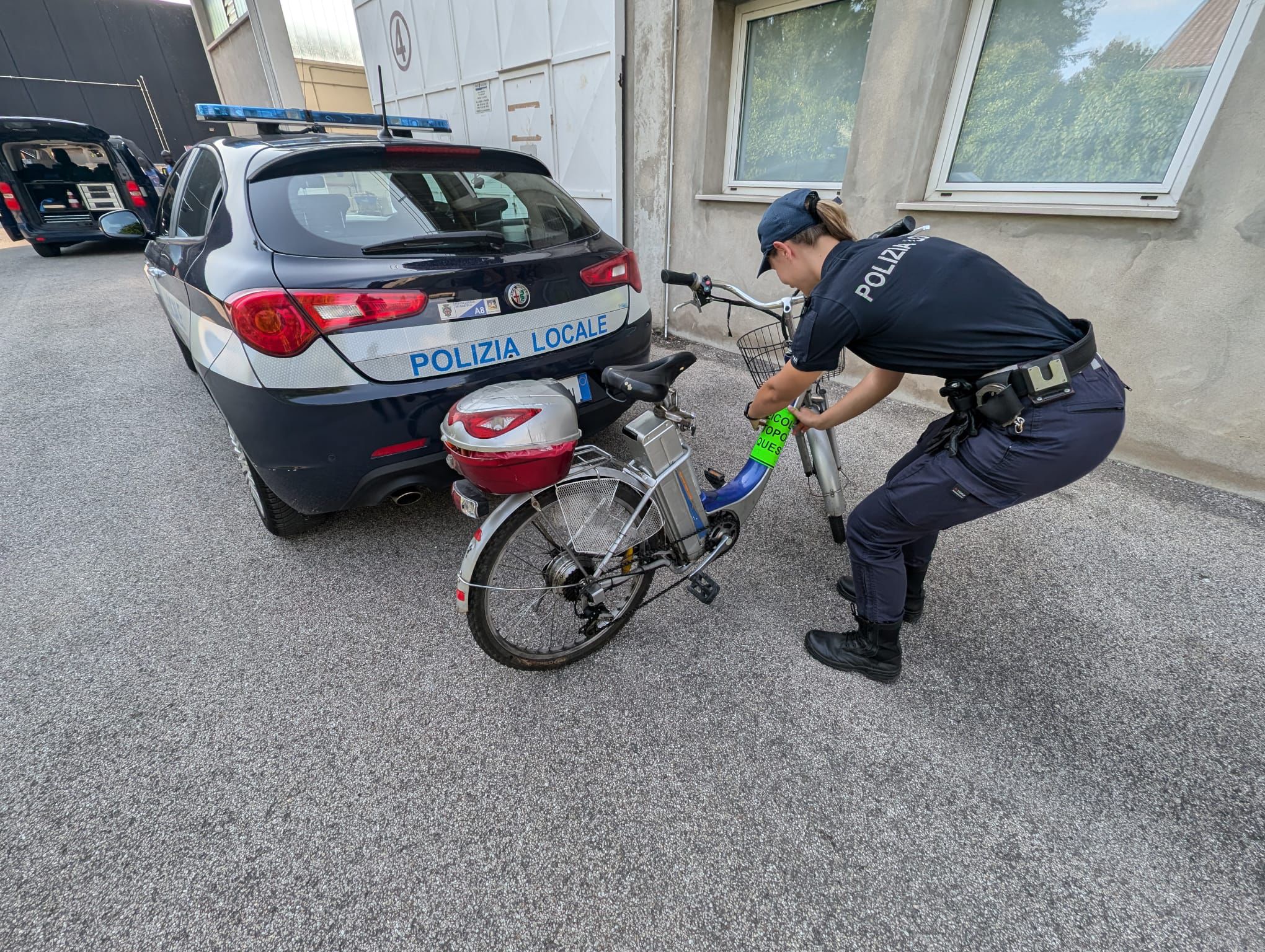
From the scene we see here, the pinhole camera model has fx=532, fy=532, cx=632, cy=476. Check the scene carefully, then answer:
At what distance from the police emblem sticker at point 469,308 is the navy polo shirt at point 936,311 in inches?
45.8

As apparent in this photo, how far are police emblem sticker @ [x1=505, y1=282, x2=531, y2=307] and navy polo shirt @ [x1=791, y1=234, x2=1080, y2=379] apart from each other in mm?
1119

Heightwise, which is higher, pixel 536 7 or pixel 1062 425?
pixel 536 7

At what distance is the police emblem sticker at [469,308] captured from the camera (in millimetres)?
1915

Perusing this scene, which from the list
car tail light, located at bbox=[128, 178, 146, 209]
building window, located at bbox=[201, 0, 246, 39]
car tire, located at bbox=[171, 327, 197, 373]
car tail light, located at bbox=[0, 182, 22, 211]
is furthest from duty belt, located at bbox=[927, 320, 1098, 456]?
building window, located at bbox=[201, 0, 246, 39]

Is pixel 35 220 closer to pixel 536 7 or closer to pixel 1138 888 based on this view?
pixel 536 7

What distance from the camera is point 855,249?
1528 mm

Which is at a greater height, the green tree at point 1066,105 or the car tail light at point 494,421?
the green tree at point 1066,105

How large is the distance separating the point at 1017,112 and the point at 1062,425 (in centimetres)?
316

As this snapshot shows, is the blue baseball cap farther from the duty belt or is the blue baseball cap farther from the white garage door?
the white garage door

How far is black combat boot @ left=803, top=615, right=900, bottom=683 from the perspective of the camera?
1.88m

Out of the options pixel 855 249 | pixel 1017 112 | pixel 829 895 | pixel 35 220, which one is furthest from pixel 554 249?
pixel 35 220

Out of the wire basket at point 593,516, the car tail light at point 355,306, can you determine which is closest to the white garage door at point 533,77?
the car tail light at point 355,306

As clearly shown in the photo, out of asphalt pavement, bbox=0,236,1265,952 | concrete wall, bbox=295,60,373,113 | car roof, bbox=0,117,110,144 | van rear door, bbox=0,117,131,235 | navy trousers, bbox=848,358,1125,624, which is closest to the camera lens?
asphalt pavement, bbox=0,236,1265,952

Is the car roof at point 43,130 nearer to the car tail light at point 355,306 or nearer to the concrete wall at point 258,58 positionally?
the concrete wall at point 258,58
